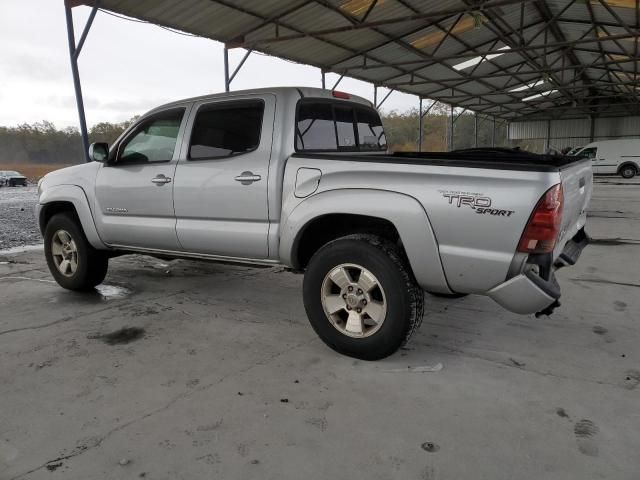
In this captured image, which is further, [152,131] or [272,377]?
[152,131]

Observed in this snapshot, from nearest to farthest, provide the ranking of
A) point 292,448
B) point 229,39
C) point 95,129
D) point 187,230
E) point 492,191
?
1. point 292,448
2. point 492,191
3. point 187,230
4. point 229,39
5. point 95,129

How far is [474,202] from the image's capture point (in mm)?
2592

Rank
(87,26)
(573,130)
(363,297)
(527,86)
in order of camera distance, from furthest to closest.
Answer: (573,130) → (527,86) → (87,26) → (363,297)

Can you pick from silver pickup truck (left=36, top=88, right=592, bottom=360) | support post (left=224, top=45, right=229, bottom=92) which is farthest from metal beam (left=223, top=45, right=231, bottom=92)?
silver pickup truck (left=36, top=88, right=592, bottom=360)

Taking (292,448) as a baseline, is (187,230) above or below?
above

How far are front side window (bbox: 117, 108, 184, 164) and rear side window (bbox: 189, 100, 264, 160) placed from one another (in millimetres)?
250

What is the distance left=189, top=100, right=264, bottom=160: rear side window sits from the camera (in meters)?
3.51

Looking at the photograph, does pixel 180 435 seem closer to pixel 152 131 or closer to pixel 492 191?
pixel 492 191

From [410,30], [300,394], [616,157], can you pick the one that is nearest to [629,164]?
[616,157]

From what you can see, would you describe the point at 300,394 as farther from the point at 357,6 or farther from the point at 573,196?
the point at 357,6

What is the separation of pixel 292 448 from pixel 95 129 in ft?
127

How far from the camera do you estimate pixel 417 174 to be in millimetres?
2777

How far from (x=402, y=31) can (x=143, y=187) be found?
38.4 feet

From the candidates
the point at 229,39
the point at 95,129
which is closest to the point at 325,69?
the point at 229,39
